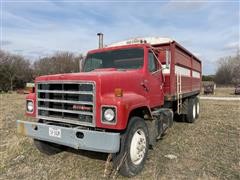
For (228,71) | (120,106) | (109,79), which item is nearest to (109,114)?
(120,106)

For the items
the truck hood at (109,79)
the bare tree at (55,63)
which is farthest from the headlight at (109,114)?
the bare tree at (55,63)

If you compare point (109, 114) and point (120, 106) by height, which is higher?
point (120, 106)

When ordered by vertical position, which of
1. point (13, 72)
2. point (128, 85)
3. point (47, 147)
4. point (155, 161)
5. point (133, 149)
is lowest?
point (155, 161)

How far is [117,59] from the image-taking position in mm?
5559

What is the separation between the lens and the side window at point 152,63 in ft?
17.8

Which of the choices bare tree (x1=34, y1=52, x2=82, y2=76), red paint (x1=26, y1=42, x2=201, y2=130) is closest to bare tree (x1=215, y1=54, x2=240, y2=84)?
bare tree (x1=34, y1=52, x2=82, y2=76)

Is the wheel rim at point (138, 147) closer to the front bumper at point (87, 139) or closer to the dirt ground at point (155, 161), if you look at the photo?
the dirt ground at point (155, 161)

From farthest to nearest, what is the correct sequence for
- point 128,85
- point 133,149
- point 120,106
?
point 128,85 < point 133,149 < point 120,106

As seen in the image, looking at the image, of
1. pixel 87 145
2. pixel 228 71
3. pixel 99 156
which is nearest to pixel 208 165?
pixel 99 156

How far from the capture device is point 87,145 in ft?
12.4

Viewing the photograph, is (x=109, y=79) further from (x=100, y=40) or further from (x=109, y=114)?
(x=100, y=40)

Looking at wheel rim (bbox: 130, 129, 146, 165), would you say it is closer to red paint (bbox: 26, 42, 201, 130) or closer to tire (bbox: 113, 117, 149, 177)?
tire (bbox: 113, 117, 149, 177)

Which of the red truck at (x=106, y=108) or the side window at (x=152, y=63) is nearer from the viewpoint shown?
the red truck at (x=106, y=108)

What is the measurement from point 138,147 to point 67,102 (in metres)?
1.50
